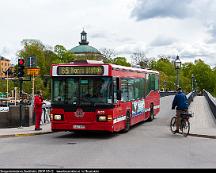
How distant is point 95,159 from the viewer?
1261 centimetres

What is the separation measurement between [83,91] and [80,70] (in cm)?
87

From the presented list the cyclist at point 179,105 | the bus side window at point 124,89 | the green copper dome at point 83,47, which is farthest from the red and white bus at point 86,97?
the green copper dome at point 83,47

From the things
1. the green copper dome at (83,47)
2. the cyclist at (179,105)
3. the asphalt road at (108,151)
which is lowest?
the asphalt road at (108,151)

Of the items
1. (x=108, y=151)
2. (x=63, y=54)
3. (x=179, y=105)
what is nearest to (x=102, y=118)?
(x=179, y=105)

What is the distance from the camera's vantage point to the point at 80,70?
18.6m

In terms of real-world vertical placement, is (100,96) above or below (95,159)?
above

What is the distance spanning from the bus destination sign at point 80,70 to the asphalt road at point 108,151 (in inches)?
97.6

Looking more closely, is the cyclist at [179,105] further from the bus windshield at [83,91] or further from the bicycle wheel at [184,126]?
the bus windshield at [83,91]

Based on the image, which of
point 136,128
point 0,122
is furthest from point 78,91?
point 0,122

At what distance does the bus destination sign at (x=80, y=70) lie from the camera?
60.1ft

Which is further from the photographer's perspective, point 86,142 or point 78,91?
point 78,91

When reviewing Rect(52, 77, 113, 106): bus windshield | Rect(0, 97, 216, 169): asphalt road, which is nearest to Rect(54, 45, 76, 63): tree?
Rect(0, 97, 216, 169): asphalt road

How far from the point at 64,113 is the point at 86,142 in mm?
1845

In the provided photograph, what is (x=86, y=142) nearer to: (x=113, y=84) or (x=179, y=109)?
(x=113, y=84)
